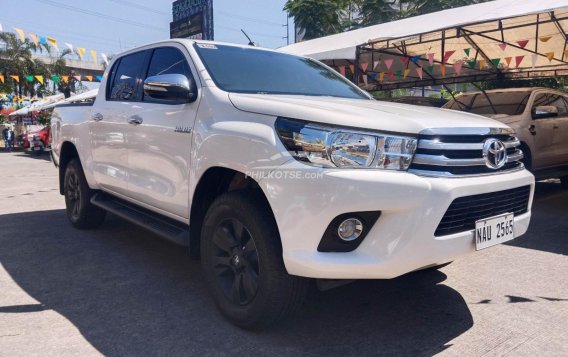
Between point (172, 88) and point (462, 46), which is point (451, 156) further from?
point (462, 46)

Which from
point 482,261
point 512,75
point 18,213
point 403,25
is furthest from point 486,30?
point 18,213

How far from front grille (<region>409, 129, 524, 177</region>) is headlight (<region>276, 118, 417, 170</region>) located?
0.06 metres

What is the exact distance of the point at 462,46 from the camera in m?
10.8

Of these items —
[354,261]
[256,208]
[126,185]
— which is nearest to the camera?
[354,261]

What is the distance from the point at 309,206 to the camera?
2.26 metres

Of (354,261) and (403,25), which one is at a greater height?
(403,25)

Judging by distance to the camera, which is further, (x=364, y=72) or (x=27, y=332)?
(x=364, y=72)

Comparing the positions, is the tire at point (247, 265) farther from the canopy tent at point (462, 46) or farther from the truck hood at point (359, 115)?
the canopy tent at point (462, 46)

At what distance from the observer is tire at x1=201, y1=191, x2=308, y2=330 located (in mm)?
2469

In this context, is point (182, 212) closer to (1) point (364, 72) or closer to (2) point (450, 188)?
(2) point (450, 188)

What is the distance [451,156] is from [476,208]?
0.32 m

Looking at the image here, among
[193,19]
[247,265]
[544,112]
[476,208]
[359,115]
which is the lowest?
[247,265]

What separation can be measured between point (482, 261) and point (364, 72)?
8740 mm

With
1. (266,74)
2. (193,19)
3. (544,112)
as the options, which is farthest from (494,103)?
(193,19)
